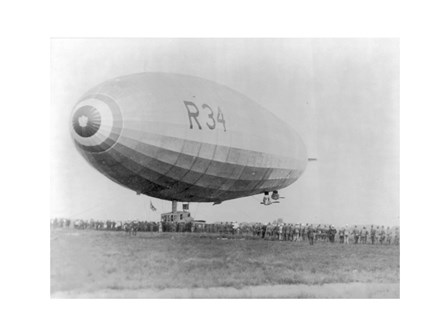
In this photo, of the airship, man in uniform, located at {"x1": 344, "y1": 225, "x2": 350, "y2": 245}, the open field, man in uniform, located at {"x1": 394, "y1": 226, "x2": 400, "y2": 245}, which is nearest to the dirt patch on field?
the open field

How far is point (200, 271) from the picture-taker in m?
10.7

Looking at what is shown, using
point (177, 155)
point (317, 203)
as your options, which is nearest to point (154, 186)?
point (177, 155)

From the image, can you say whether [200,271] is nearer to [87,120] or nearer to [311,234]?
[87,120]

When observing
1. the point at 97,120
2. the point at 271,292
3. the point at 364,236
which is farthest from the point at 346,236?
the point at 97,120

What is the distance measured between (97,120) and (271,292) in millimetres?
5303

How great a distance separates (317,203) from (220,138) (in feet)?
12.9

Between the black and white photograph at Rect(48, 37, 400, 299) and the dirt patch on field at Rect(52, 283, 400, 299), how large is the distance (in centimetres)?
2

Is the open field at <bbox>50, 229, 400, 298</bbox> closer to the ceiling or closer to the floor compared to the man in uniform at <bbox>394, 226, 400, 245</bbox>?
closer to the floor

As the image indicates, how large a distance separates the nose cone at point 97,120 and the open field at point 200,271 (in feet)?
7.24

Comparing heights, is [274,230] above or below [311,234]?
above

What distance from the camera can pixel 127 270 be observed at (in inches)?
414

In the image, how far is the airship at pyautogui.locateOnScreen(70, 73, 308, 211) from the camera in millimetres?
10820

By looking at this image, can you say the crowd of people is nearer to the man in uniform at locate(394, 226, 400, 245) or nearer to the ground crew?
the ground crew

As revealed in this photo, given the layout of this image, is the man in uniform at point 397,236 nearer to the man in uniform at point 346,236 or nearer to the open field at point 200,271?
the open field at point 200,271
